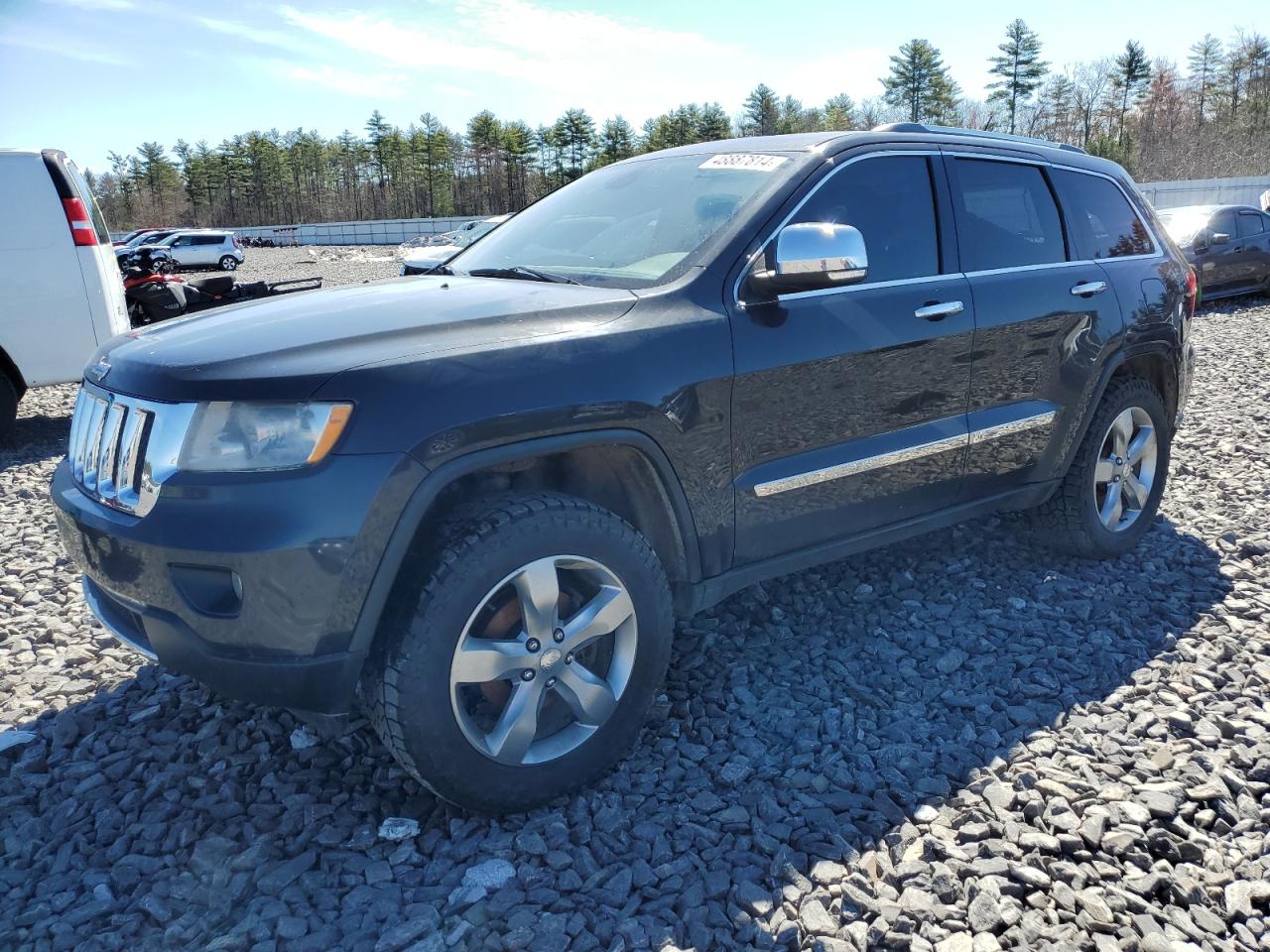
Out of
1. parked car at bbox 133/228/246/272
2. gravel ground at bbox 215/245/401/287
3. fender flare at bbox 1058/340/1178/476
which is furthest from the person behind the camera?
parked car at bbox 133/228/246/272

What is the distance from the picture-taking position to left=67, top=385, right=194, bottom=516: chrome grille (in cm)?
231

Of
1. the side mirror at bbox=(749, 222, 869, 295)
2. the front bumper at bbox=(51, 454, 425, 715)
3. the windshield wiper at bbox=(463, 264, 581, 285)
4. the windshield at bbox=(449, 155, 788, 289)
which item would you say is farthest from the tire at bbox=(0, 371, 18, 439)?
the side mirror at bbox=(749, 222, 869, 295)

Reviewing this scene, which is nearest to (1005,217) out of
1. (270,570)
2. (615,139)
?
(270,570)

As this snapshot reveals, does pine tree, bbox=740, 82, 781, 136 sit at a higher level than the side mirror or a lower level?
higher

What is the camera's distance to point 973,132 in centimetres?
398

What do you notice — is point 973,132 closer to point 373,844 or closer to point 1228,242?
point 373,844

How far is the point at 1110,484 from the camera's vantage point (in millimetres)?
4352

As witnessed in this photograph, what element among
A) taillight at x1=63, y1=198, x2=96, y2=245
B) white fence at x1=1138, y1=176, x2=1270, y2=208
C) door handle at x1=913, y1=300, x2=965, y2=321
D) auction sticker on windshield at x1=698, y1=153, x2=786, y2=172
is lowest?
door handle at x1=913, y1=300, x2=965, y2=321

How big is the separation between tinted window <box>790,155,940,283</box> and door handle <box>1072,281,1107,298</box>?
32.3 inches

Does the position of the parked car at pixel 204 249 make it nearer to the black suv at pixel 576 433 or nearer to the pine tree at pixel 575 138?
the black suv at pixel 576 433

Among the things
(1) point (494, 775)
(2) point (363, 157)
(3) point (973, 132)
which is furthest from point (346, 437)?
(2) point (363, 157)

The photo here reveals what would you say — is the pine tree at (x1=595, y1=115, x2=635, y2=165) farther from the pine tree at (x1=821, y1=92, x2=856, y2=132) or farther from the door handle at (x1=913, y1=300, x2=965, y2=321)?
the door handle at (x1=913, y1=300, x2=965, y2=321)

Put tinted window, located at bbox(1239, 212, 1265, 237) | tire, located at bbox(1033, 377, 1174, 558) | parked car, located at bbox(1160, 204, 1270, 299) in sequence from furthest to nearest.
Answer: tinted window, located at bbox(1239, 212, 1265, 237), parked car, located at bbox(1160, 204, 1270, 299), tire, located at bbox(1033, 377, 1174, 558)

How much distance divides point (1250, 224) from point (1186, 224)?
1.09 metres
